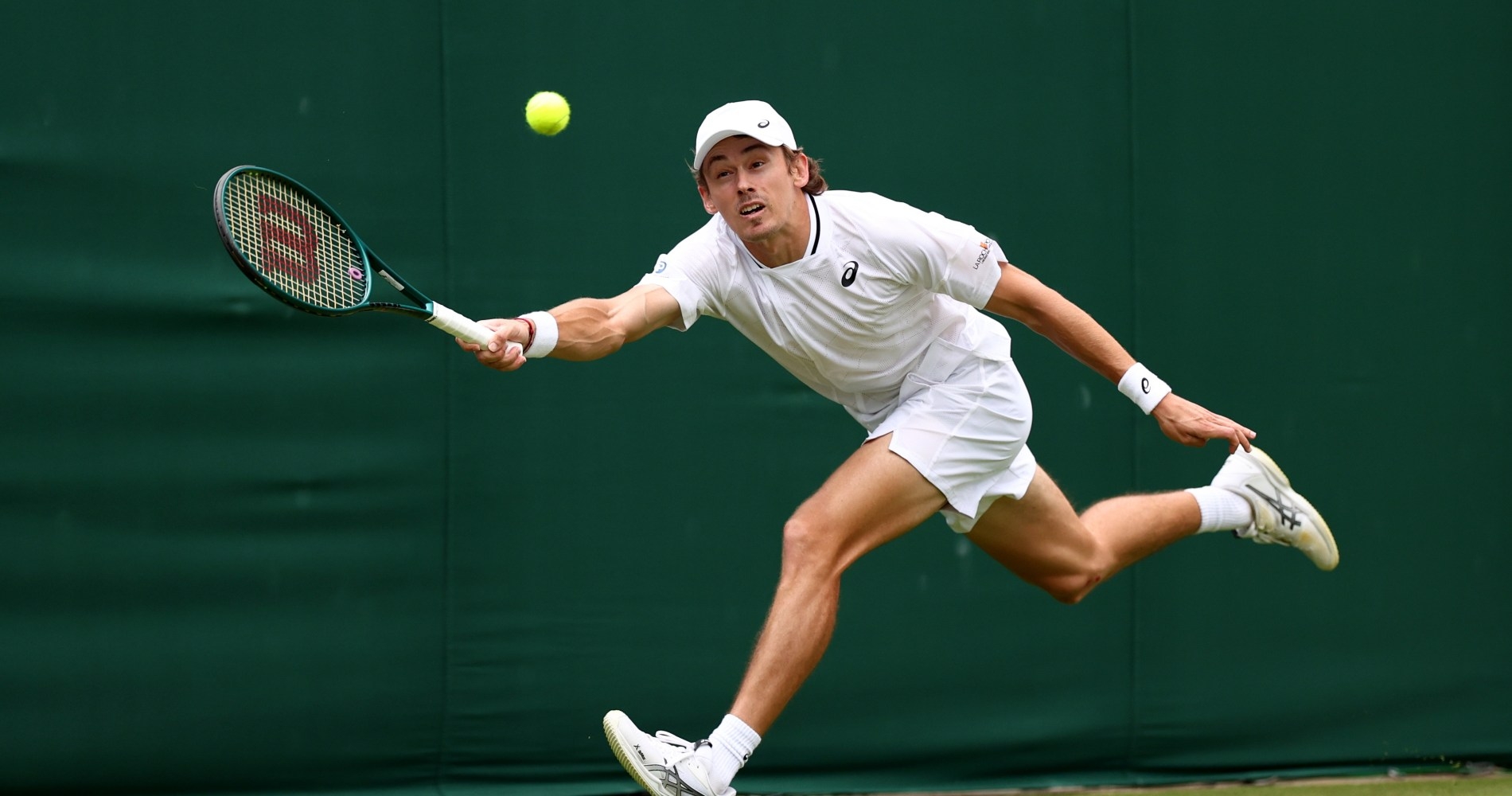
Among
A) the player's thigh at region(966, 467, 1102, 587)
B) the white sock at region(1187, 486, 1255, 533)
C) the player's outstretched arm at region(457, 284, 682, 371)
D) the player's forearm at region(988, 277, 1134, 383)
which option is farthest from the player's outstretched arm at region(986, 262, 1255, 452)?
the player's outstretched arm at region(457, 284, 682, 371)

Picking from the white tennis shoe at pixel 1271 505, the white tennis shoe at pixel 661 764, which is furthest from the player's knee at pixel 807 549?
the white tennis shoe at pixel 1271 505

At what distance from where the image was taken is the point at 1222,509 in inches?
172

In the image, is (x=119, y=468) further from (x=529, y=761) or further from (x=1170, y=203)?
(x=1170, y=203)

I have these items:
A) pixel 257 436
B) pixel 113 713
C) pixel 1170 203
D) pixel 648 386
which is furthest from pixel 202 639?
pixel 1170 203

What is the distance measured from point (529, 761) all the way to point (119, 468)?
4.57 feet

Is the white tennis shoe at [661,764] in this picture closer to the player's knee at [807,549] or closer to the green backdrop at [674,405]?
the player's knee at [807,549]

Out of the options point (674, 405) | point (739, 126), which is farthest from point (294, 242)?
point (674, 405)

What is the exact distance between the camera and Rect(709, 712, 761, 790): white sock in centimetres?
316

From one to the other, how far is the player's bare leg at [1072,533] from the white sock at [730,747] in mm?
994

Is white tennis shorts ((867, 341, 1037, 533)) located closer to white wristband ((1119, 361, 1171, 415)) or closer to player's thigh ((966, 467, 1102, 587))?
player's thigh ((966, 467, 1102, 587))

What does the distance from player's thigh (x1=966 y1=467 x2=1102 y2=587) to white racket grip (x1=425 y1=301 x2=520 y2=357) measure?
56.6 inches

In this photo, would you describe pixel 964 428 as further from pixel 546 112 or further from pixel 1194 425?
pixel 546 112

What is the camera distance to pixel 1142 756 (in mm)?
4961

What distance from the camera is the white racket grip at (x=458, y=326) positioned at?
2.98 meters
